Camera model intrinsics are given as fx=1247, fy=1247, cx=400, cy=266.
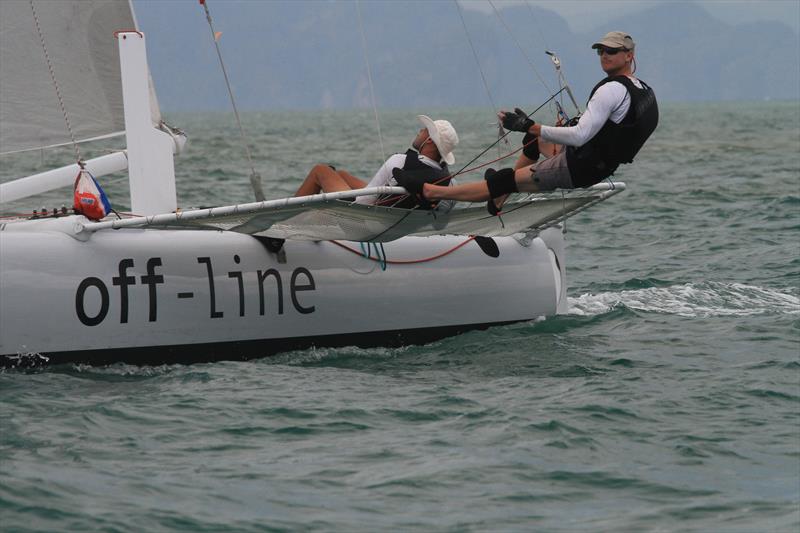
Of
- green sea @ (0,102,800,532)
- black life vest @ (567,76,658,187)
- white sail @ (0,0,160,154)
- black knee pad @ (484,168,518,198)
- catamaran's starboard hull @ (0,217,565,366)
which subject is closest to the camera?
green sea @ (0,102,800,532)

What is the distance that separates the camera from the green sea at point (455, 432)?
4.41 m

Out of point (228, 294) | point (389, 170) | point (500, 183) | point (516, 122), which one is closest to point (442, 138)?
point (389, 170)

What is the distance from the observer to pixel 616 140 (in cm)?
654

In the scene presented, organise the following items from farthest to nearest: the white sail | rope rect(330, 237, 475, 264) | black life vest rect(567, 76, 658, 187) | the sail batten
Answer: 1. the white sail
2. rope rect(330, 237, 475, 264)
3. black life vest rect(567, 76, 658, 187)
4. the sail batten

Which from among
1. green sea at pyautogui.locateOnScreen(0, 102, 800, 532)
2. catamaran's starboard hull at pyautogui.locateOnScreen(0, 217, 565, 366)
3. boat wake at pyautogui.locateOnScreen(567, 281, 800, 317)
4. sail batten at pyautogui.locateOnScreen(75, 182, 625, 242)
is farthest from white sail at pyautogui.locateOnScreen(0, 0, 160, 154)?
boat wake at pyautogui.locateOnScreen(567, 281, 800, 317)

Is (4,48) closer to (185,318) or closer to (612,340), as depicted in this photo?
(185,318)

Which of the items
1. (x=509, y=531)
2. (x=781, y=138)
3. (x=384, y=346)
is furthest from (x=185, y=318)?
(x=781, y=138)

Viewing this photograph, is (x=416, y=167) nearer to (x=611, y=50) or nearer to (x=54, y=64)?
(x=611, y=50)

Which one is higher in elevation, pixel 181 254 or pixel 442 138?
pixel 442 138

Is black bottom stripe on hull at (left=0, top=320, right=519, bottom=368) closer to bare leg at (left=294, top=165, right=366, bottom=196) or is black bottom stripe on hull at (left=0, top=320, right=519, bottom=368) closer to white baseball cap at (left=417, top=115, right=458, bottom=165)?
bare leg at (left=294, top=165, right=366, bottom=196)

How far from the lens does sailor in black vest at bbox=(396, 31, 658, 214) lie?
643cm

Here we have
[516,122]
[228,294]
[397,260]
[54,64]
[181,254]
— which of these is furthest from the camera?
[54,64]

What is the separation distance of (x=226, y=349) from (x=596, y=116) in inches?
91.6

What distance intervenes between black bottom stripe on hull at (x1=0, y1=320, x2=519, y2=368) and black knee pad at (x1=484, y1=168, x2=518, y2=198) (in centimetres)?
105
